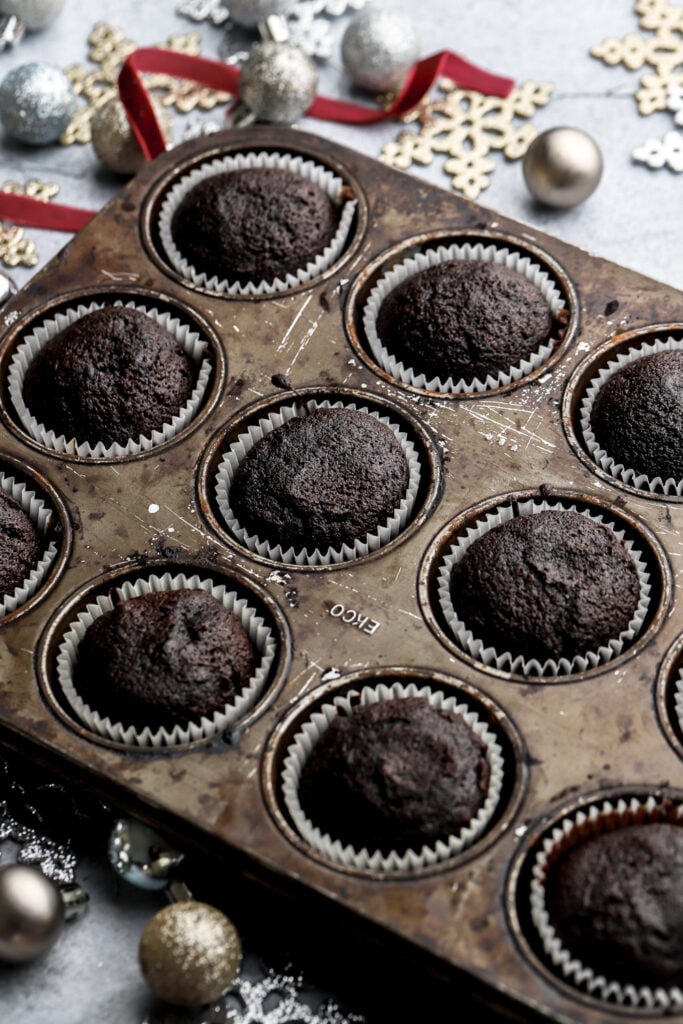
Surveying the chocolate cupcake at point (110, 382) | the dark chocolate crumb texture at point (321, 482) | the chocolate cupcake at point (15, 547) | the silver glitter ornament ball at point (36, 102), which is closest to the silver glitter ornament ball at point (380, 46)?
the silver glitter ornament ball at point (36, 102)

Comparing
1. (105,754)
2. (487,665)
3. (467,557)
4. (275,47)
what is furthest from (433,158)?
(105,754)

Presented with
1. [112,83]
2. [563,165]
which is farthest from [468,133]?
[112,83]

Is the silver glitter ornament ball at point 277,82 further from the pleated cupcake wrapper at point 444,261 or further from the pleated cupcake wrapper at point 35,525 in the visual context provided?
the pleated cupcake wrapper at point 35,525

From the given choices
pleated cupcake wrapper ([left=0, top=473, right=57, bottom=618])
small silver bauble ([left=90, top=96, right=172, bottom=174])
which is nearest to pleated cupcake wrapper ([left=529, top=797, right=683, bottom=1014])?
pleated cupcake wrapper ([left=0, top=473, right=57, bottom=618])

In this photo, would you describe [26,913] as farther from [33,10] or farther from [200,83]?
[33,10]

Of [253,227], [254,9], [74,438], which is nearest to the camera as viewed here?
[74,438]

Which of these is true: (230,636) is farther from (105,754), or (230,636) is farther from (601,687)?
(601,687)
